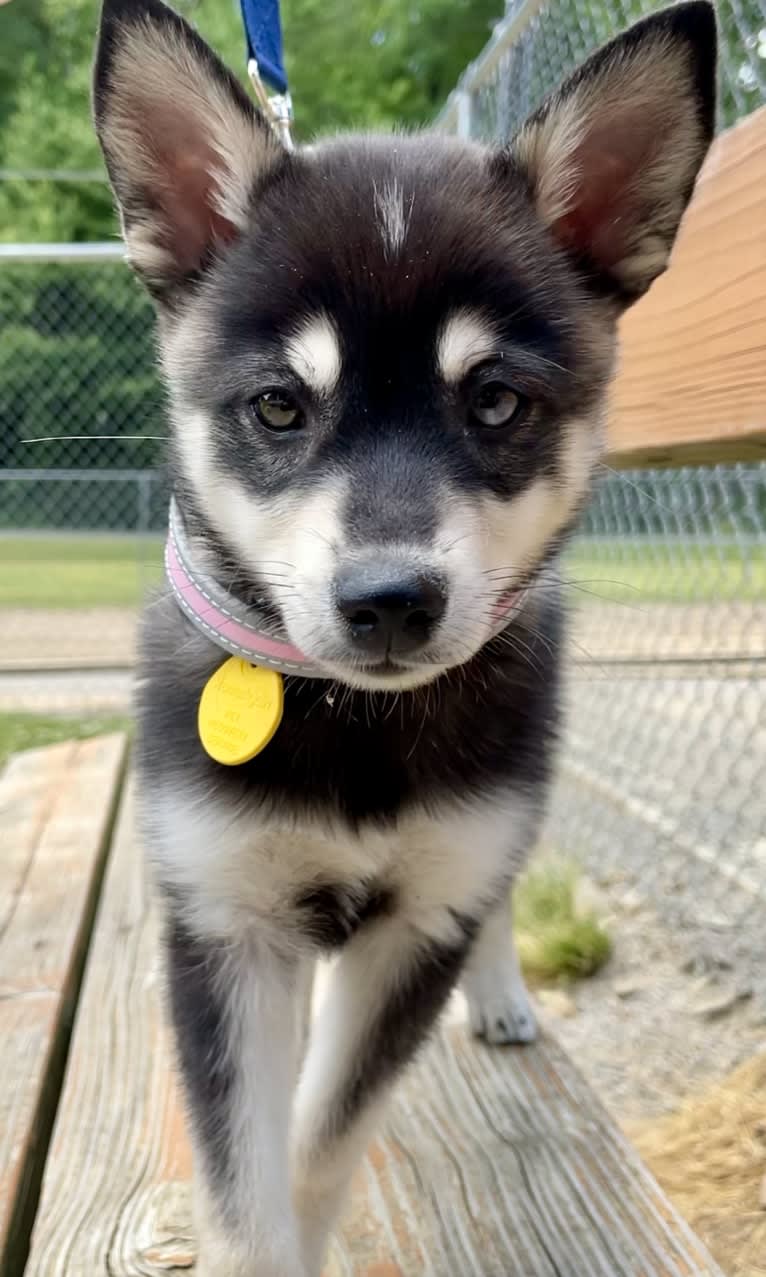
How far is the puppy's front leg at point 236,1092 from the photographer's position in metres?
1.56

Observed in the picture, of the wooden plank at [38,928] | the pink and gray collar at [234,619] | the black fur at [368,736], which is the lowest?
the wooden plank at [38,928]

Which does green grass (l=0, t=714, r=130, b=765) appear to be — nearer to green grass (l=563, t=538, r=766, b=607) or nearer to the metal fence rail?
green grass (l=563, t=538, r=766, b=607)

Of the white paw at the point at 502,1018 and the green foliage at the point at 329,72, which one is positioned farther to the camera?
the green foliage at the point at 329,72

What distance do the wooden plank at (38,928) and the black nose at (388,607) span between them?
978mm

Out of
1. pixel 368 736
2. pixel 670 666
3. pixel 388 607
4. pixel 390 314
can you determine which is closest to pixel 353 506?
pixel 388 607

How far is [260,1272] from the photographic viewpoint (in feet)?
5.08

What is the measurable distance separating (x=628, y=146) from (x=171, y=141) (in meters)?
0.73

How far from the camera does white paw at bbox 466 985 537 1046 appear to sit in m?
2.28

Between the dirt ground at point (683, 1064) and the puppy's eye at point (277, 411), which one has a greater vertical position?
the puppy's eye at point (277, 411)

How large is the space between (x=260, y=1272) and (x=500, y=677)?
952 millimetres

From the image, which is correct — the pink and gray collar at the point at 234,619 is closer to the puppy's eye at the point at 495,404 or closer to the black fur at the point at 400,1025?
the puppy's eye at the point at 495,404

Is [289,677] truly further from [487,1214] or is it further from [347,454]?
[487,1214]

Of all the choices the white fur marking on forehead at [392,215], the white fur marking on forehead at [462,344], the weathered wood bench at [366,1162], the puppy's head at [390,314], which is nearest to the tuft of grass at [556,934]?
the weathered wood bench at [366,1162]

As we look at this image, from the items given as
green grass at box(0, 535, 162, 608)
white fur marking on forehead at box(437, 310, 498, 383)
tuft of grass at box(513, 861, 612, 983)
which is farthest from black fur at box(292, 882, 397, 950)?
green grass at box(0, 535, 162, 608)
